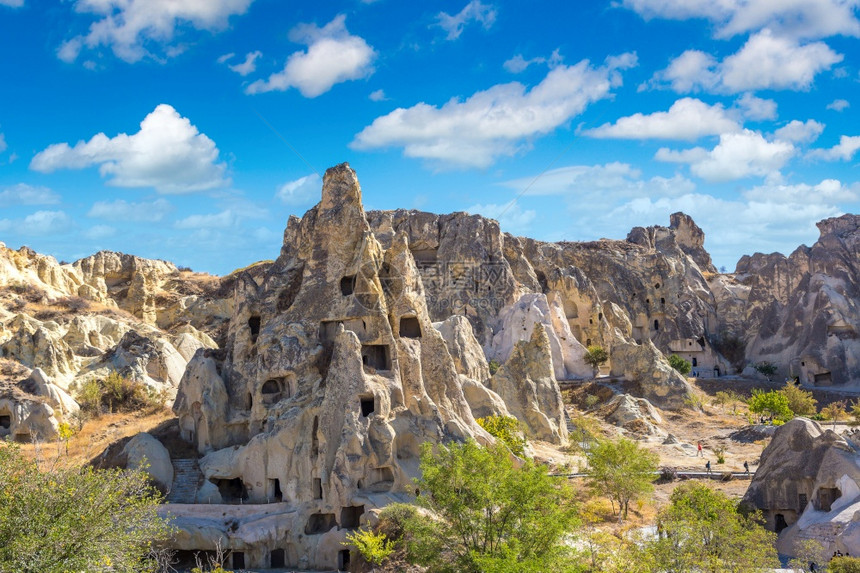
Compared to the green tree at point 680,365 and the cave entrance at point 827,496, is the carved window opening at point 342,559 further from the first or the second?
the green tree at point 680,365

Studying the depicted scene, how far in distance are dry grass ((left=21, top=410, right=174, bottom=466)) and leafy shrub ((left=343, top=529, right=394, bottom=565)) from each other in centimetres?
1641

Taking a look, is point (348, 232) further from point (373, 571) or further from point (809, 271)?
point (809, 271)

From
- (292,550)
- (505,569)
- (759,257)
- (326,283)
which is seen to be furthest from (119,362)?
(759,257)

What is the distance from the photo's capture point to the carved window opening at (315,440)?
130 feet

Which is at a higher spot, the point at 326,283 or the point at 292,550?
the point at 326,283

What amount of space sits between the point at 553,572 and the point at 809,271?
70614 millimetres

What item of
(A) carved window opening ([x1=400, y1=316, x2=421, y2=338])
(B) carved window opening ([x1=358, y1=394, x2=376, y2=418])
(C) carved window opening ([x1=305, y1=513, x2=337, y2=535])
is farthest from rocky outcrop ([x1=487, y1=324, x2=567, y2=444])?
(C) carved window opening ([x1=305, y1=513, x2=337, y2=535])

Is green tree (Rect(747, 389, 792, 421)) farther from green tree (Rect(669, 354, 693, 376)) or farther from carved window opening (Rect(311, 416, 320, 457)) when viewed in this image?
carved window opening (Rect(311, 416, 320, 457))

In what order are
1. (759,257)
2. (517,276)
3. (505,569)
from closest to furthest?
(505,569) → (517,276) → (759,257)

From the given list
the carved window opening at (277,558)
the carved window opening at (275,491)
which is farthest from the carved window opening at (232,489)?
the carved window opening at (277,558)

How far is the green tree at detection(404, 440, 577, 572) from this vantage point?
96.9 feet

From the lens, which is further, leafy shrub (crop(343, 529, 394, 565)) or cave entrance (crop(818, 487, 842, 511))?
cave entrance (crop(818, 487, 842, 511))

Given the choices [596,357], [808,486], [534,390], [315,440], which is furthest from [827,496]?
[596,357]

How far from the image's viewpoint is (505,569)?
1093 inches
